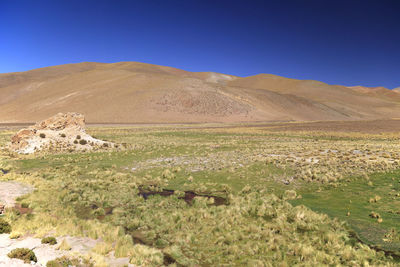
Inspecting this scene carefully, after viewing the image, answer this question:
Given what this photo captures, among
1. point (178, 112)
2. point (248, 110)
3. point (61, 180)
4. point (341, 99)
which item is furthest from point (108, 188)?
point (341, 99)

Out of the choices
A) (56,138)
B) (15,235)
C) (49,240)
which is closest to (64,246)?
(49,240)

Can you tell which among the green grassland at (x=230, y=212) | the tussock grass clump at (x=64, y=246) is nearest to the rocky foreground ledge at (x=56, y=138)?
the green grassland at (x=230, y=212)

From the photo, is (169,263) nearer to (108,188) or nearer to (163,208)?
(163,208)

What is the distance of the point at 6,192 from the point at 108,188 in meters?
4.65

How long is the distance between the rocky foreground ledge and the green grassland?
853cm

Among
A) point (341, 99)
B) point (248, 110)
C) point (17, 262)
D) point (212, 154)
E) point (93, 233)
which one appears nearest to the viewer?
point (17, 262)

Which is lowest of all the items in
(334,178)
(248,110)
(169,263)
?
(169,263)

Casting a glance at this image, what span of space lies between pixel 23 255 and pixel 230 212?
22.4ft

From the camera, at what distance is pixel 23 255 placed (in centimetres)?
713

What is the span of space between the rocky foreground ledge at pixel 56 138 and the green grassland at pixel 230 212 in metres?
8.53

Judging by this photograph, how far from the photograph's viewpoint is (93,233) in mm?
9047

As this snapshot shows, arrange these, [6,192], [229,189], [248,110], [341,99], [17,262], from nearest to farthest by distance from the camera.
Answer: [17,262], [6,192], [229,189], [248,110], [341,99]

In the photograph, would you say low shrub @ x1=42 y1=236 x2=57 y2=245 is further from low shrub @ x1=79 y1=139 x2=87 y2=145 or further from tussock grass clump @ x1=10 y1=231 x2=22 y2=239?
low shrub @ x1=79 y1=139 x2=87 y2=145

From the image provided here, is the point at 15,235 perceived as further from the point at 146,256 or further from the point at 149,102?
the point at 149,102
